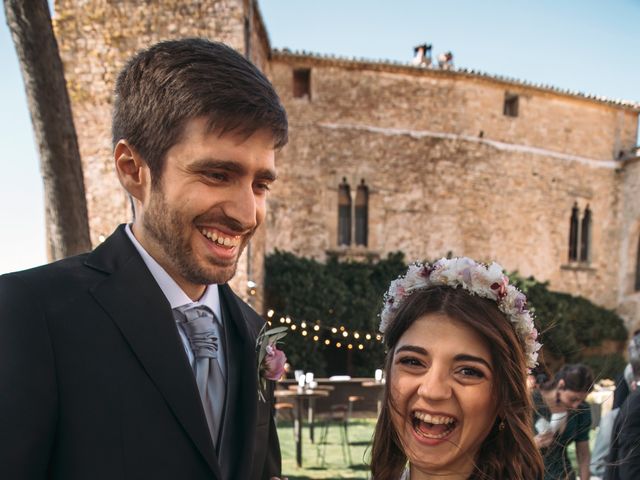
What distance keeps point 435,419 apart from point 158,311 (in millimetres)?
905

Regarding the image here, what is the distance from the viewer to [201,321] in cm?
158

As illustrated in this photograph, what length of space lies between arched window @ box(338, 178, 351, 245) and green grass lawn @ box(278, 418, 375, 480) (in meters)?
5.83

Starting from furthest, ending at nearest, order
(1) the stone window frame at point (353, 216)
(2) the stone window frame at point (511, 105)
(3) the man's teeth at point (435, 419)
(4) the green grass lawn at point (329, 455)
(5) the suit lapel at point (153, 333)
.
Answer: (2) the stone window frame at point (511, 105) < (1) the stone window frame at point (353, 216) < (4) the green grass lawn at point (329, 455) < (3) the man's teeth at point (435, 419) < (5) the suit lapel at point (153, 333)

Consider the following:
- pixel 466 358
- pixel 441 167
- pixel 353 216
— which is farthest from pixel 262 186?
pixel 441 167

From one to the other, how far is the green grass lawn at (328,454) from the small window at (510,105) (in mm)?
10922

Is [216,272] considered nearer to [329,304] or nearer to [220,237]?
[220,237]

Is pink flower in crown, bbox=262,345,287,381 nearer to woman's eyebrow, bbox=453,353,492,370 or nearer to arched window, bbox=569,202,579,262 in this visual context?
woman's eyebrow, bbox=453,353,492,370

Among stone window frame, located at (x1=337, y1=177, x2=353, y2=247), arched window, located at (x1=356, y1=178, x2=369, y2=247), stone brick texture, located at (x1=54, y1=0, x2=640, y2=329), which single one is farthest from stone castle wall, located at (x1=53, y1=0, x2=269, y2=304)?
arched window, located at (x1=356, y1=178, x2=369, y2=247)

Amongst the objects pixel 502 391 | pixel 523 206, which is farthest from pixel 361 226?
pixel 502 391

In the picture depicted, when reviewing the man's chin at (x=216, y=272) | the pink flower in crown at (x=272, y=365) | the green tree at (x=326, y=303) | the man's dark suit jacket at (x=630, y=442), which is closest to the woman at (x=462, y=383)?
the pink flower in crown at (x=272, y=365)

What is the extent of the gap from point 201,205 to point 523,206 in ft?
53.4

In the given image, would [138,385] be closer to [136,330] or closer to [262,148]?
[136,330]

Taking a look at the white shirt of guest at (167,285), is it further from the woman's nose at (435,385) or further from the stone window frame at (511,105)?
the stone window frame at (511,105)

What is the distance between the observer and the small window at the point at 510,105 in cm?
1647
